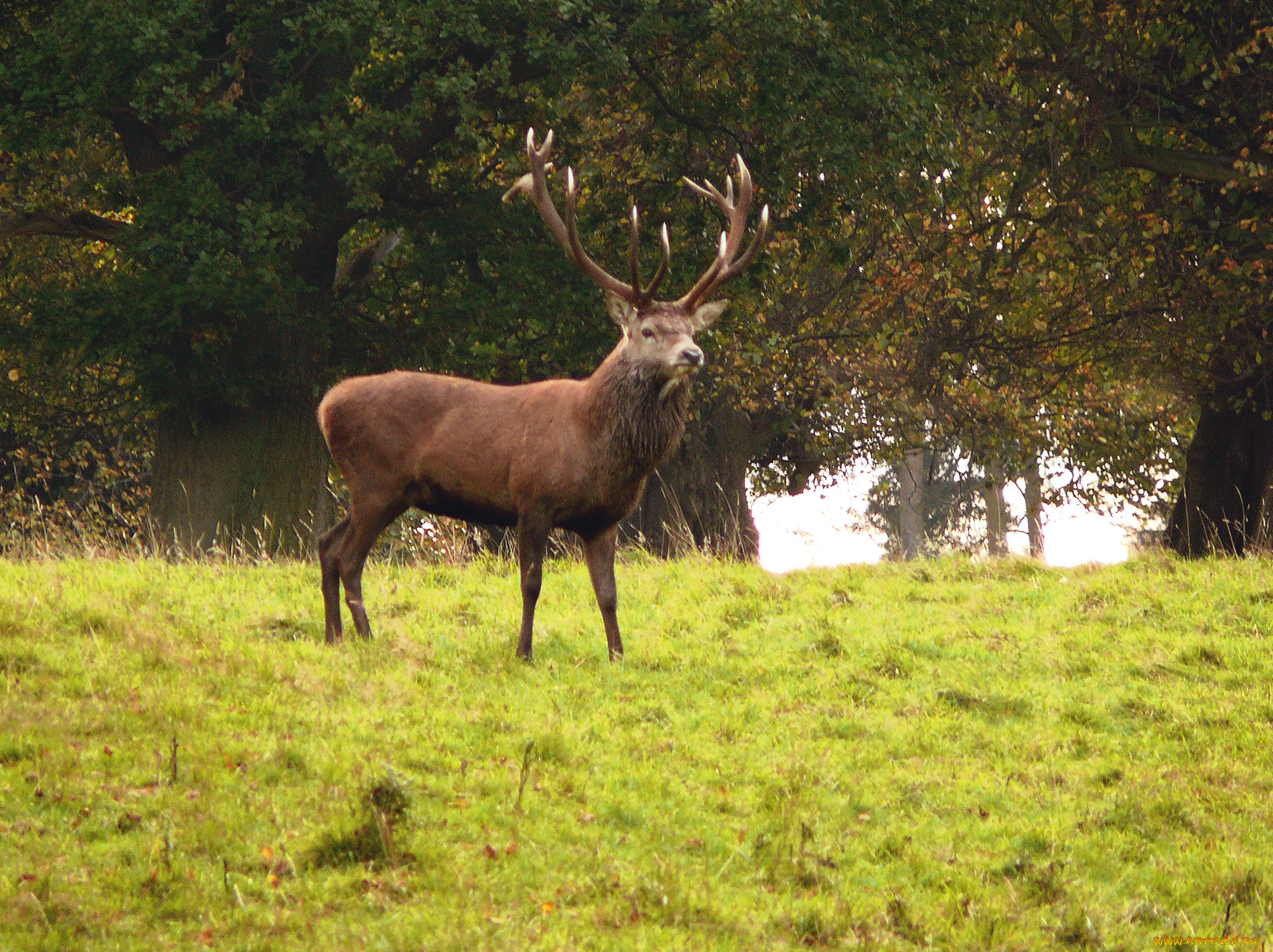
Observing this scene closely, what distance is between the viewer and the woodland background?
13086 mm

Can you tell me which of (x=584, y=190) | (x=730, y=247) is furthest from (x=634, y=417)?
(x=584, y=190)

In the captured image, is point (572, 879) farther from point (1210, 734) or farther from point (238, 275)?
point (238, 275)

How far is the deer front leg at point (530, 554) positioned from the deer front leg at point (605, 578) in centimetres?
36

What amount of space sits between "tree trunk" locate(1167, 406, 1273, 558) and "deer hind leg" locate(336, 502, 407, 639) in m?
8.99

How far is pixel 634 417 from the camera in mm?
8891

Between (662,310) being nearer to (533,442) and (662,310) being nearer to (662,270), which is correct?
(662,270)

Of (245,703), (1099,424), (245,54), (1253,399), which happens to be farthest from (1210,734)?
(1099,424)

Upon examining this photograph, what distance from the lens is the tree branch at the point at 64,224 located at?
14516 millimetres

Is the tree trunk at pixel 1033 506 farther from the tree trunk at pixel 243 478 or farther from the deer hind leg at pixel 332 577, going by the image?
the deer hind leg at pixel 332 577

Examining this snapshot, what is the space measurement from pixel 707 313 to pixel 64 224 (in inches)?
336

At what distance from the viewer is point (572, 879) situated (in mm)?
5477

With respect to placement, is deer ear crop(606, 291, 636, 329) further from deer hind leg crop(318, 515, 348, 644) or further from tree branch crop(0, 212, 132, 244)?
tree branch crop(0, 212, 132, 244)

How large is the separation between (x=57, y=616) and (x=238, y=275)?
5.45 m

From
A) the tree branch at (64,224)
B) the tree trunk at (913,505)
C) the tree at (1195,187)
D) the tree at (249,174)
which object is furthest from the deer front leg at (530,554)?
the tree trunk at (913,505)
